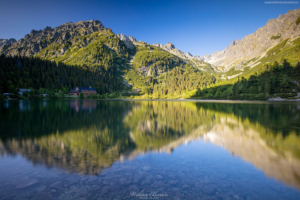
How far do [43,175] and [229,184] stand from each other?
7.57m

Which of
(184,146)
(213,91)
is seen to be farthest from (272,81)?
(184,146)

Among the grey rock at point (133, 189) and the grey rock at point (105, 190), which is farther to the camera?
the grey rock at point (133, 189)

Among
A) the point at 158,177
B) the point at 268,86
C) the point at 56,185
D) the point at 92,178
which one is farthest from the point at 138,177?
the point at 268,86

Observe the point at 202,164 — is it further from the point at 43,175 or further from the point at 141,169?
the point at 43,175

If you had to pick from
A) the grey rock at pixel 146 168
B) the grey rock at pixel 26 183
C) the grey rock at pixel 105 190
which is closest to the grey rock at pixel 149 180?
the grey rock at pixel 146 168

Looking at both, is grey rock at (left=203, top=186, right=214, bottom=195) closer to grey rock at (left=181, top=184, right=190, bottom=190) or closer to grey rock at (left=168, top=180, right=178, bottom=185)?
grey rock at (left=181, top=184, right=190, bottom=190)

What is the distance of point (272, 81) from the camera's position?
124375mm

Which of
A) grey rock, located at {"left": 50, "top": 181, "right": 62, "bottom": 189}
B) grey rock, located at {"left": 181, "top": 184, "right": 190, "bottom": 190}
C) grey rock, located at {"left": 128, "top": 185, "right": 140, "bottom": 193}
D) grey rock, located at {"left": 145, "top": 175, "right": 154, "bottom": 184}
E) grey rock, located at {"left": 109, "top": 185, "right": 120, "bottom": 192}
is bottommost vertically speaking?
grey rock, located at {"left": 181, "top": 184, "right": 190, "bottom": 190}

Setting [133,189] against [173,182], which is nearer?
→ [133,189]

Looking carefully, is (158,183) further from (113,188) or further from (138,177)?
(113,188)

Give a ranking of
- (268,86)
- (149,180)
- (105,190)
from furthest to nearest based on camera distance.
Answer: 1. (268,86)
2. (149,180)
3. (105,190)

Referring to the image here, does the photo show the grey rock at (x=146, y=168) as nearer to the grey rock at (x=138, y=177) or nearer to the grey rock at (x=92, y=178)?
the grey rock at (x=138, y=177)

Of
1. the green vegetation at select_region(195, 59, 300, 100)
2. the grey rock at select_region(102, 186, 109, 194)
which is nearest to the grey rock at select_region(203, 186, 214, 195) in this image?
the grey rock at select_region(102, 186, 109, 194)

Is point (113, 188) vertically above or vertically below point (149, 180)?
above
